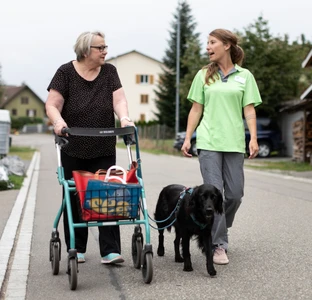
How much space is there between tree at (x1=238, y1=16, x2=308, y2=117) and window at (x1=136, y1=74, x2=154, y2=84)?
48.2 metres

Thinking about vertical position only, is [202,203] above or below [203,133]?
below

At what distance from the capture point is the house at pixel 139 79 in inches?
3129

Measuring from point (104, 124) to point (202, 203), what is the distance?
115cm

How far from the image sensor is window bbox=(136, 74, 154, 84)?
8011 cm

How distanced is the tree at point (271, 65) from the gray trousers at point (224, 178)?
79.2 feet

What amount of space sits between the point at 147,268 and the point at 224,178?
4.62 ft

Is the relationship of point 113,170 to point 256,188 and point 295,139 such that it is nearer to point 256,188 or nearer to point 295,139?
point 256,188

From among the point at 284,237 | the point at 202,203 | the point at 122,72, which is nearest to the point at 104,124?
the point at 202,203

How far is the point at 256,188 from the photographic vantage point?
13938mm

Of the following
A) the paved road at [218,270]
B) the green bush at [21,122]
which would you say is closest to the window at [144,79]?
the green bush at [21,122]

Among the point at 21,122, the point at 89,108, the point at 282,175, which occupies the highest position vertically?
the point at 89,108

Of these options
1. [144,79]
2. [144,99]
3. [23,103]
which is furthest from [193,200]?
[23,103]

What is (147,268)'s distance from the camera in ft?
17.2

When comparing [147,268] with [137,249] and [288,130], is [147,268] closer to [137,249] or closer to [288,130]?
[137,249]
